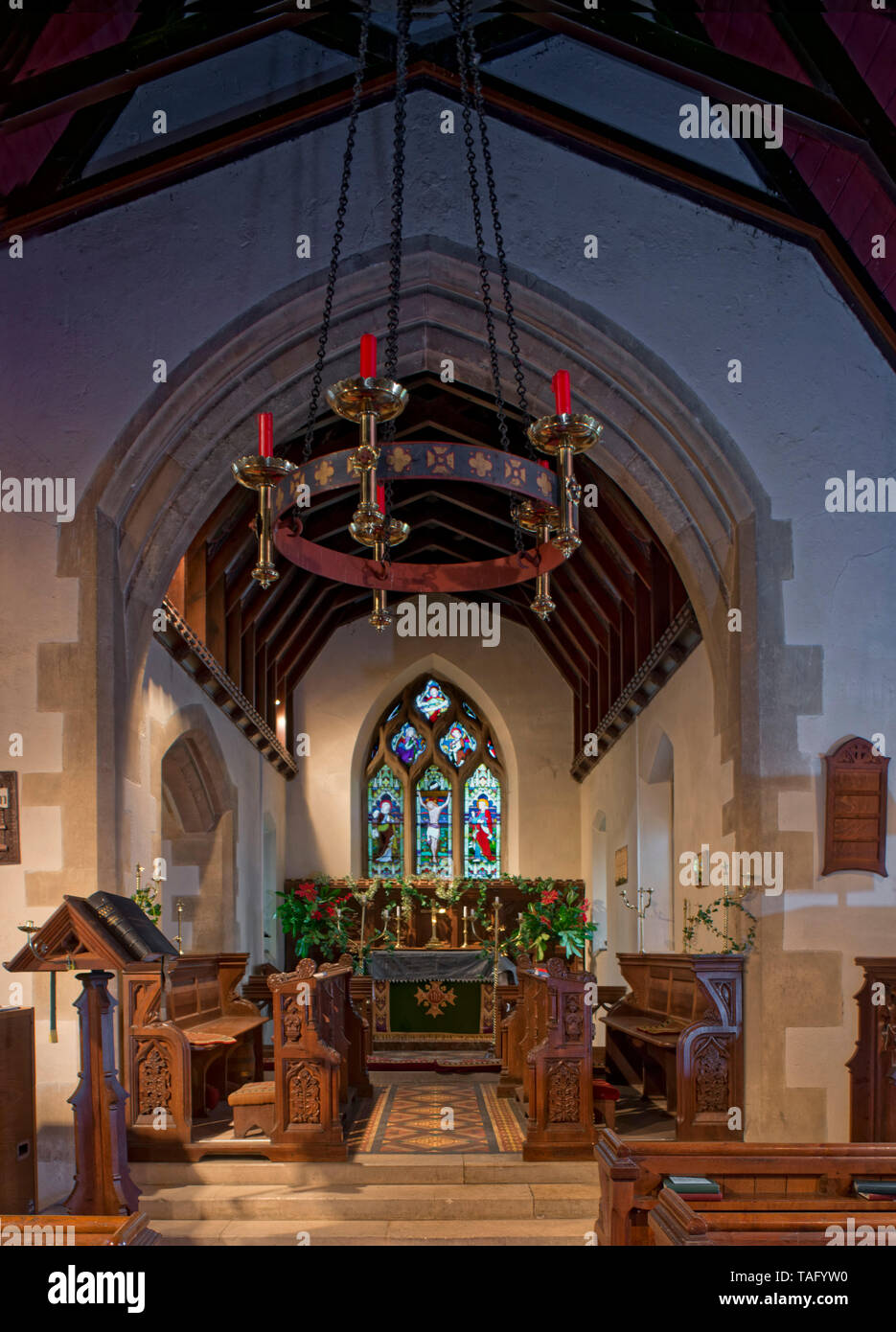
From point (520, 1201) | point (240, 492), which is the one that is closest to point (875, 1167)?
point (520, 1201)

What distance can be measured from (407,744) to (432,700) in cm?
62

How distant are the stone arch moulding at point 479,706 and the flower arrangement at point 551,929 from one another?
1621 millimetres

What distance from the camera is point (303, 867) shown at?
1458 centimetres

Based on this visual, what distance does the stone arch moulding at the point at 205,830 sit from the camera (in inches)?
408

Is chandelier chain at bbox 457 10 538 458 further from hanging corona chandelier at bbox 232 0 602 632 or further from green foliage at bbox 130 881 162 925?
green foliage at bbox 130 881 162 925

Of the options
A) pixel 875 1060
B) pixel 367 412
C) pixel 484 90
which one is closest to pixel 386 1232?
pixel 875 1060

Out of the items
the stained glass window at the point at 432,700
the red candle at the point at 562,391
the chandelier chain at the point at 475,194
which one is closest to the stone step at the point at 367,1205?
the chandelier chain at the point at 475,194

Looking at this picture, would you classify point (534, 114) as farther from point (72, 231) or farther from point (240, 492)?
point (240, 492)

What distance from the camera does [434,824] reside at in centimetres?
1523

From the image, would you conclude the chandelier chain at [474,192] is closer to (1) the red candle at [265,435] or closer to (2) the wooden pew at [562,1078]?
(1) the red candle at [265,435]

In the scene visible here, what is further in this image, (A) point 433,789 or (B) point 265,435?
(A) point 433,789

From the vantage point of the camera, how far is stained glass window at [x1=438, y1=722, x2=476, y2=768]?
1545 cm

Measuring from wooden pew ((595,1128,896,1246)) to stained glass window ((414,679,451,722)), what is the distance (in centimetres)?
1196

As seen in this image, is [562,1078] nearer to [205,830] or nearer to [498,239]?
[498,239]
